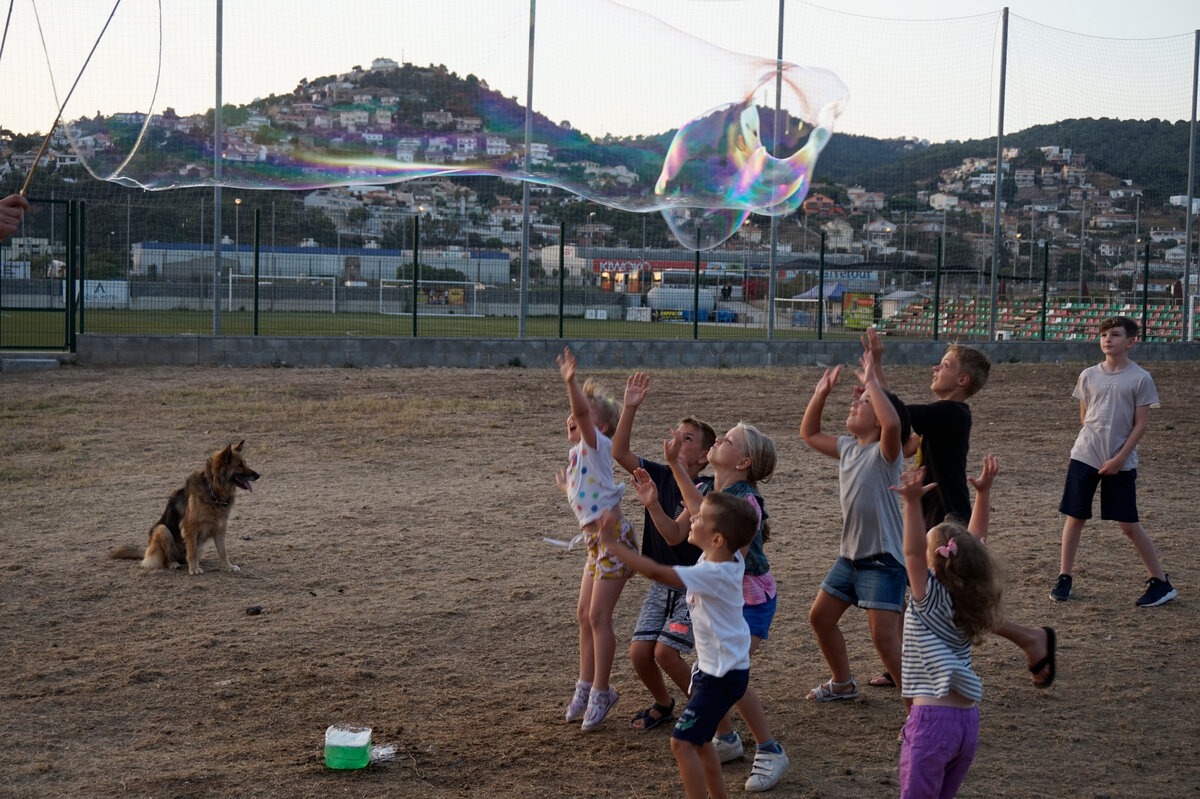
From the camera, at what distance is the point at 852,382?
18109 millimetres

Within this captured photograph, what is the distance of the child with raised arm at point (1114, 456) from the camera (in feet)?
19.9

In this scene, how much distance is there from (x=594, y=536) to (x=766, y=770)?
1.10 metres

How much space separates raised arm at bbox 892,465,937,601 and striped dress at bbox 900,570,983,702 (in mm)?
27

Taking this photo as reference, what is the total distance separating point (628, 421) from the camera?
4.08 metres

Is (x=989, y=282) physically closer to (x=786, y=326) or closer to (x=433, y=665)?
(x=786, y=326)

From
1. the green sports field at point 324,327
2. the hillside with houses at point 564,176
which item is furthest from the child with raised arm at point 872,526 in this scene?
the green sports field at point 324,327

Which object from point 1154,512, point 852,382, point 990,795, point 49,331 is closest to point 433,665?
point 990,795

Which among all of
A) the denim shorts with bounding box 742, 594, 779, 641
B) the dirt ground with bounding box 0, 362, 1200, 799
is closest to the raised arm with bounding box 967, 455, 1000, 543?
the denim shorts with bounding box 742, 594, 779, 641

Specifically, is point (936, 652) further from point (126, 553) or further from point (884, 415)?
point (126, 553)

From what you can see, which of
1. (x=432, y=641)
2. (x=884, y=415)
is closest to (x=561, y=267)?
(x=432, y=641)

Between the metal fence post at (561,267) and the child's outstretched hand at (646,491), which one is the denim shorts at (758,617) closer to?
the child's outstretched hand at (646,491)

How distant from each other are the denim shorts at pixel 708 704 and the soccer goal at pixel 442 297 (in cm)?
2026

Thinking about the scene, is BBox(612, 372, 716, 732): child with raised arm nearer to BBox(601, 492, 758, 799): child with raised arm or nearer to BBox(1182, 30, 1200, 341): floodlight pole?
BBox(601, 492, 758, 799): child with raised arm

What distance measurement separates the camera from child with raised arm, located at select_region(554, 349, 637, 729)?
4215 mm
